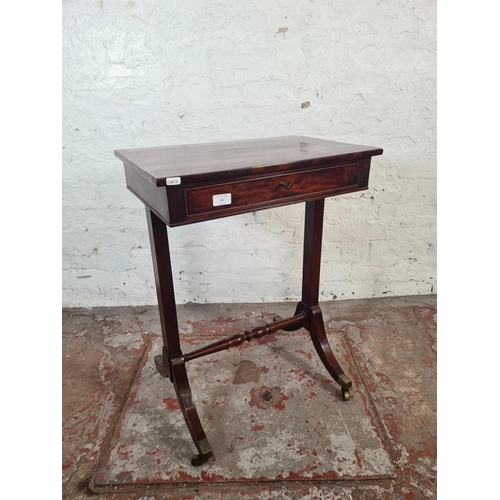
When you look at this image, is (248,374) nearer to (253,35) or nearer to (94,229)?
(94,229)

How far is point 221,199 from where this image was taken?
4.77 feet

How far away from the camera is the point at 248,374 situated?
2.37 meters

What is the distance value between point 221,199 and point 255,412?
1.23 m

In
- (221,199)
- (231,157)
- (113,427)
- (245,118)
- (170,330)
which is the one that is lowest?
(113,427)

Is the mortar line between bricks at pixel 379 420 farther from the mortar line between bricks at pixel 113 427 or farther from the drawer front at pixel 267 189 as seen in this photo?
the mortar line between bricks at pixel 113 427

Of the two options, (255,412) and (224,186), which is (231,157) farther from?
(255,412)

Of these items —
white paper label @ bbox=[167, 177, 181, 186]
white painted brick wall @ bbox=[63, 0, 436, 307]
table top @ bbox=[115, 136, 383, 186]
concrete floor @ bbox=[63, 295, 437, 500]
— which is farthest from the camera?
white painted brick wall @ bbox=[63, 0, 436, 307]

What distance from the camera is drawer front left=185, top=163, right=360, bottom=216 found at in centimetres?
142

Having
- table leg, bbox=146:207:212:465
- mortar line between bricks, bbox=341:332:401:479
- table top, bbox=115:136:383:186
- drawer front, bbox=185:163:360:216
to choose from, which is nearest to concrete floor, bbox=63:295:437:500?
mortar line between bricks, bbox=341:332:401:479

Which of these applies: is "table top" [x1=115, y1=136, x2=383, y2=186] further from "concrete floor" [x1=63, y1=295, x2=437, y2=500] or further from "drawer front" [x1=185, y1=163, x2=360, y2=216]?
"concrete floor" [x1=63, y1=295, x2=437, y2=500]

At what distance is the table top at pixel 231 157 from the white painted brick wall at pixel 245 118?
740 mm

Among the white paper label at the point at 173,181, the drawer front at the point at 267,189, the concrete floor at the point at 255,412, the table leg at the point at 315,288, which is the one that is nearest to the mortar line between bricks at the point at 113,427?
the concrete floor at the point at 255,412

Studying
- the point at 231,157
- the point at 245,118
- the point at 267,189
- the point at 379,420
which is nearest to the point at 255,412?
the point at 379,420

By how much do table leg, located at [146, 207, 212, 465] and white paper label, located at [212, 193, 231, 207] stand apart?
38 centimetres
